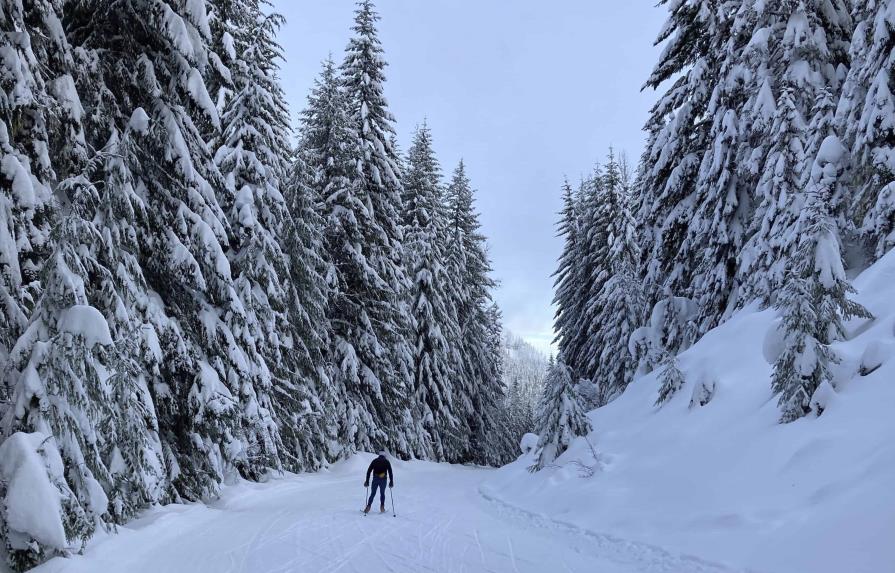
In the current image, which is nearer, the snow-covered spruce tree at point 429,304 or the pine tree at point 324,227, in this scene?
the pine tree at point 324,227

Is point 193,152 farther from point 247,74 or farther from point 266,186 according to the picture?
point 247,74

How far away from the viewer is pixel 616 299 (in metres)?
25.9

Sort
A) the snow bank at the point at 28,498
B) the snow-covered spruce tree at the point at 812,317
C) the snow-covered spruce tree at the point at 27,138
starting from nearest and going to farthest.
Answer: the snow bank at the point at 28,498
the snow-covered spruce tree at the point at 27,138
the snow-covered spruce tree at the point at 812,317

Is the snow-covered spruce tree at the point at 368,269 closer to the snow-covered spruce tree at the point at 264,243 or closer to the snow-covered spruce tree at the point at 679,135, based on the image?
the snow-covered spruce tree at the point at 264,243

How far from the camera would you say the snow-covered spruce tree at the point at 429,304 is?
30.5 metres

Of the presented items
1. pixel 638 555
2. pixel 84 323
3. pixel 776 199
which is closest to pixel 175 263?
pixel 84 323

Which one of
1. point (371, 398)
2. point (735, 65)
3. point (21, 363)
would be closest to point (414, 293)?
point (371, 398)

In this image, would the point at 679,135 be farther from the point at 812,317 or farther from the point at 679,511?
the point at 679,511

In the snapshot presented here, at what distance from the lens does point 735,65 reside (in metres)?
16.0

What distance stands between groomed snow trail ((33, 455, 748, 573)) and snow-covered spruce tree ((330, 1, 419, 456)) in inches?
373

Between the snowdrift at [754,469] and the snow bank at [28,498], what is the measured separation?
755 centimetres

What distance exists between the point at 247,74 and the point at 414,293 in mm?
16551

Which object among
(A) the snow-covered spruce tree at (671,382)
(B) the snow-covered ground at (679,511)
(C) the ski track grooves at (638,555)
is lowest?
(C) the ski track grooves at (638,555)

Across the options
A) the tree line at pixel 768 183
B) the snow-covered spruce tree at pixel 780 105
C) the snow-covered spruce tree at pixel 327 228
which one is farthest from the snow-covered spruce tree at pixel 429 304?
the snow-covered spruce tree at pixel 780 105
